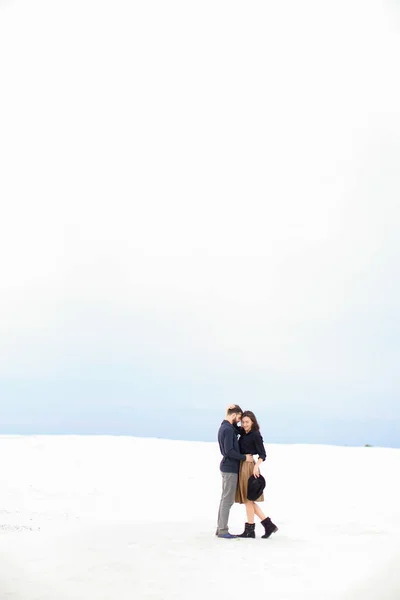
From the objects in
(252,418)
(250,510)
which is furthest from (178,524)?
(252,418)

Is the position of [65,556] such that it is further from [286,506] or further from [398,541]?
[286,506]

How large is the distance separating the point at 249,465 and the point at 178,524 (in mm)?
2679

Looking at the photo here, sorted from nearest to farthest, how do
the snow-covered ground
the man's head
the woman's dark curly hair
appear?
the snow-covered ground → the man's head → the woman's dark curly hair

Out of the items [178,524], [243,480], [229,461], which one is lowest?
[178,524]

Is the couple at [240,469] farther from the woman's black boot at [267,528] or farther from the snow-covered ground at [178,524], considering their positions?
the snow-covered ground at [178,524]

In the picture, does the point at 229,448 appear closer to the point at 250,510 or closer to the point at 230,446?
the point at 230,446

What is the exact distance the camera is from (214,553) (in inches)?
447

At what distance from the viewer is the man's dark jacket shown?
41.5 ft

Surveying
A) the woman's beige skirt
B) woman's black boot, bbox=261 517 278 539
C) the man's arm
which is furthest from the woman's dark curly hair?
woman's black boot, bbox=261 517 278 539

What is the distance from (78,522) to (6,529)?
2119 mm

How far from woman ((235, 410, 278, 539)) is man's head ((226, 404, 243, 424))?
0.09 metres

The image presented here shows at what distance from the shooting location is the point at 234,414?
12.9 m

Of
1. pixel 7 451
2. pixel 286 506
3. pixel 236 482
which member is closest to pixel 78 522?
pixel 236 482

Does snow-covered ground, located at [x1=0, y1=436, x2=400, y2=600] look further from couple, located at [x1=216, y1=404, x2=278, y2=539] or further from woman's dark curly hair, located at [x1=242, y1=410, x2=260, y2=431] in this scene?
woman's dark curly hair, located at [x1=242, y1=410, x2=260, y2=431]
